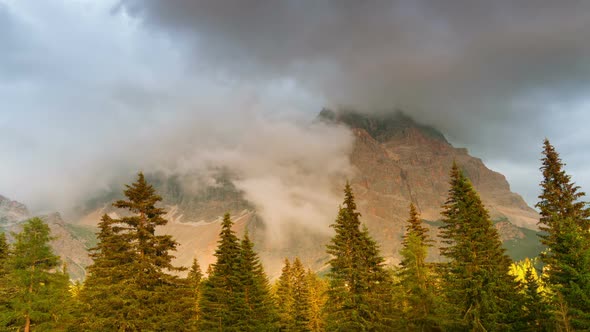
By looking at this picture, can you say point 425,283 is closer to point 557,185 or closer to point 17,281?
point 557,185

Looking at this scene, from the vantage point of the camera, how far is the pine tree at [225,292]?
41.0 metres

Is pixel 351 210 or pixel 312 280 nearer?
pixel 351 210

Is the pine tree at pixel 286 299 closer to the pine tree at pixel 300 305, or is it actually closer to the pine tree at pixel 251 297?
the pine tree at pixel 300 305

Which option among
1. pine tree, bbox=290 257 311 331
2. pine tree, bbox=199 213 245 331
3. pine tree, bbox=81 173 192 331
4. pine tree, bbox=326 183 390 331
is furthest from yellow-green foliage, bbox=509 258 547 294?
pine tree, bbox=290 257 311 331

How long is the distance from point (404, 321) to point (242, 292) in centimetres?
1662

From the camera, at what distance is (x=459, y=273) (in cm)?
3203

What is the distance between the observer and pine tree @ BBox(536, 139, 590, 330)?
28.2m

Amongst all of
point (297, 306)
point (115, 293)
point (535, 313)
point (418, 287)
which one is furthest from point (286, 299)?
point (115, 293)

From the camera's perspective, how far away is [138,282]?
1088 inches

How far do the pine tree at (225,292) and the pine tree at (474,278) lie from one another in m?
20.8

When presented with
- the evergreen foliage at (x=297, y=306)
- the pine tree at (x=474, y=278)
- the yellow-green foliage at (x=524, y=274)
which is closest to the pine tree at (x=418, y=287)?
the pine tree at (x=474, y=278)

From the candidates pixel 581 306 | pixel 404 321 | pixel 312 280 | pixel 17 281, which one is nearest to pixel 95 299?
pixel 17 281

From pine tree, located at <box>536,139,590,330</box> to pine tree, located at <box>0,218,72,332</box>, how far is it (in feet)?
129

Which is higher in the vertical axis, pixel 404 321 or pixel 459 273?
pixel 459 273
